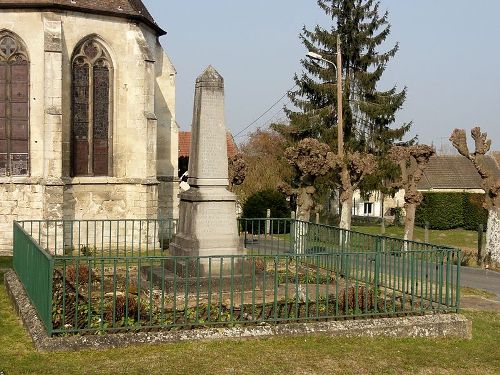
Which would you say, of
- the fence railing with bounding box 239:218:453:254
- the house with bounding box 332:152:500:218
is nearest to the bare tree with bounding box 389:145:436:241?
the fence railing with bounding box 239:218:453:254

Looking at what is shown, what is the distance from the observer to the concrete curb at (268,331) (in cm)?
740

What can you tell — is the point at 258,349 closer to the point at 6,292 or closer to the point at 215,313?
the point at 215,313

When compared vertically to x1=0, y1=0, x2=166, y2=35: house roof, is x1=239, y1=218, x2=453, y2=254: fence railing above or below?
below

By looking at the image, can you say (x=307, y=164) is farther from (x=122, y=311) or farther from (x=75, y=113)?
(x=122, y=311)

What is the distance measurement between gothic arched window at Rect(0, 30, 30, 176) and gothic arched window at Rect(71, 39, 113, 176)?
4.62 feet

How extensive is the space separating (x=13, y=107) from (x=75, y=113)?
5.85ft

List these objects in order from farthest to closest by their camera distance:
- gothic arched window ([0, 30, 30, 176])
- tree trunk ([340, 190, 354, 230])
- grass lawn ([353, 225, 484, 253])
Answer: grass lawn ([353, 225, 484, 253]) < tree trunk ([340, 190, 354, 230]) < gothic arched window ([0, 30, 30, 176])

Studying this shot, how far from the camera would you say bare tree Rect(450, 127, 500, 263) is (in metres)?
18.2

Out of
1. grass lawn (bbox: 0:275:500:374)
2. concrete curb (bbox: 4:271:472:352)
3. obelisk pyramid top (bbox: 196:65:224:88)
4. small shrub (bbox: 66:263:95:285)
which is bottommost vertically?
grass lawn (bbox: 0:275:500:374)

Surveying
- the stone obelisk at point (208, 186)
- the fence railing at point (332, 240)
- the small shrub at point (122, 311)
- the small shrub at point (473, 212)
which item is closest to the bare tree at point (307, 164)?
the fence railing at point (332, 240)

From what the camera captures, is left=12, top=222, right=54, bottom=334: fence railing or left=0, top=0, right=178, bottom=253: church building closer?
left=12, top=222, right=54, bottom=334: fence railing

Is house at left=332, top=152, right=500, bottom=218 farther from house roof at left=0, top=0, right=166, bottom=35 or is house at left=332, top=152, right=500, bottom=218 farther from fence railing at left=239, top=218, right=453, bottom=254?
fence railing at left=239, top=218, right=453, bottom=254

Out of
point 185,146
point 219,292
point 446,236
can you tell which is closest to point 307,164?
point 219,292

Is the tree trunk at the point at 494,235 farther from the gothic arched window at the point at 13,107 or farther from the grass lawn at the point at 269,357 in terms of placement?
the gothic arched window at the point at 13,107
